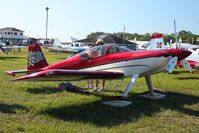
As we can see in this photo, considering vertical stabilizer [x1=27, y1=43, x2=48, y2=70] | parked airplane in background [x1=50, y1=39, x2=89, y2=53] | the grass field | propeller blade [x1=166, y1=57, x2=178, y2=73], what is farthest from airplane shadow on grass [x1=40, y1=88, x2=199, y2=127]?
parked airplane in background [x1=50, y1=39, x2=89, y2=53]

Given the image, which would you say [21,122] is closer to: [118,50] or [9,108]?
[9,108]

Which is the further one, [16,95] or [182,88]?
[182,88]

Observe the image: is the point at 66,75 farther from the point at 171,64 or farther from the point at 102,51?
the point at 171,64

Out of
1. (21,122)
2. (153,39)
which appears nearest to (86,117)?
(21,122)

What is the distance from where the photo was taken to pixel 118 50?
9461 mm

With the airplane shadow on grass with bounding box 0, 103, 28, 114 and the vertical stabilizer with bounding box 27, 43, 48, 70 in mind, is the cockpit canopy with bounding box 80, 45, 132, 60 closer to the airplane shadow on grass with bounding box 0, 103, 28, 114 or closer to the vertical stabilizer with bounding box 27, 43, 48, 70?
the vertical stabilizer with bounding box 27, 43, 48, 70

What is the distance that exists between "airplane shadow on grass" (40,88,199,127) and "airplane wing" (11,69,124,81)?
2.39ft

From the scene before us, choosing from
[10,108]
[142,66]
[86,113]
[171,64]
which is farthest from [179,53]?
[10,108]

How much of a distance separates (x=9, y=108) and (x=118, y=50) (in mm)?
3614

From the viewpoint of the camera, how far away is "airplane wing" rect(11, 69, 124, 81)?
23.6ft

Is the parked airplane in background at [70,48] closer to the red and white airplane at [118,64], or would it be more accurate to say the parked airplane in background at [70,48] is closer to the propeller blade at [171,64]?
the red and white airplane at [118,64]

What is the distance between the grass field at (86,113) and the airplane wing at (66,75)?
68 centimetres

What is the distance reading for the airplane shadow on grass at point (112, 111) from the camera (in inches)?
269

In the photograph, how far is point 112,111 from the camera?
7699 mm
